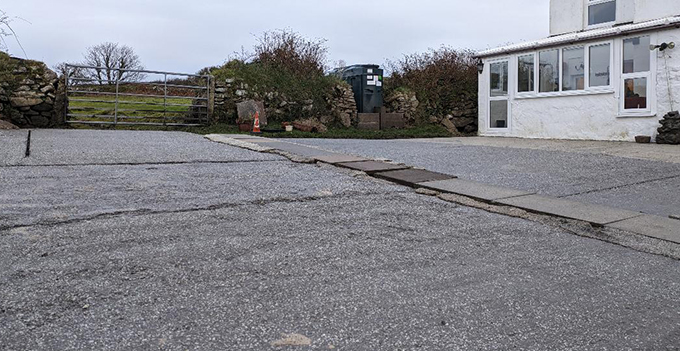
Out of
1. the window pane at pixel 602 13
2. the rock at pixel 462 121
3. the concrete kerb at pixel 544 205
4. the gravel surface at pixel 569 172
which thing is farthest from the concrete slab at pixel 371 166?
the rock at pixel 462 121

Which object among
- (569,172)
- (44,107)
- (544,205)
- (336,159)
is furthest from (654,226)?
(44,107)

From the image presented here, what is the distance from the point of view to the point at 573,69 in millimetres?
13539

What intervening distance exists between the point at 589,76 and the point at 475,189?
9904mm

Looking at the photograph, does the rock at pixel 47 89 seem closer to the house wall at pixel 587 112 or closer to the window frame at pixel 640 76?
the house wall at pixel 587 112

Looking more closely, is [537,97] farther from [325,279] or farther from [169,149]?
[325,279]

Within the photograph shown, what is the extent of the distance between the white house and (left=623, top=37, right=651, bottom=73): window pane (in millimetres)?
22

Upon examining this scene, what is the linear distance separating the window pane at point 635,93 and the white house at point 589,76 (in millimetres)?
22

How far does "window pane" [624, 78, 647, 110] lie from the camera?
1205cm

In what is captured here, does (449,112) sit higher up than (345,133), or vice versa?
(449,112)

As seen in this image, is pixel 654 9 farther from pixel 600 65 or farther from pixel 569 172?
pixel 569 172

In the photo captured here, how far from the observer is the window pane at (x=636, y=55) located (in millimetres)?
12008

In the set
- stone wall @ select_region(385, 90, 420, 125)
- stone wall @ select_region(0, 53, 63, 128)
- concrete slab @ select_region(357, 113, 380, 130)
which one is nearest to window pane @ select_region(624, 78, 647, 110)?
stone wall @ select_region(385, 90, 420, 125)

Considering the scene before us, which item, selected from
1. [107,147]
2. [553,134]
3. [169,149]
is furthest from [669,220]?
[553,134]

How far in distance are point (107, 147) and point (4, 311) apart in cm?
587
